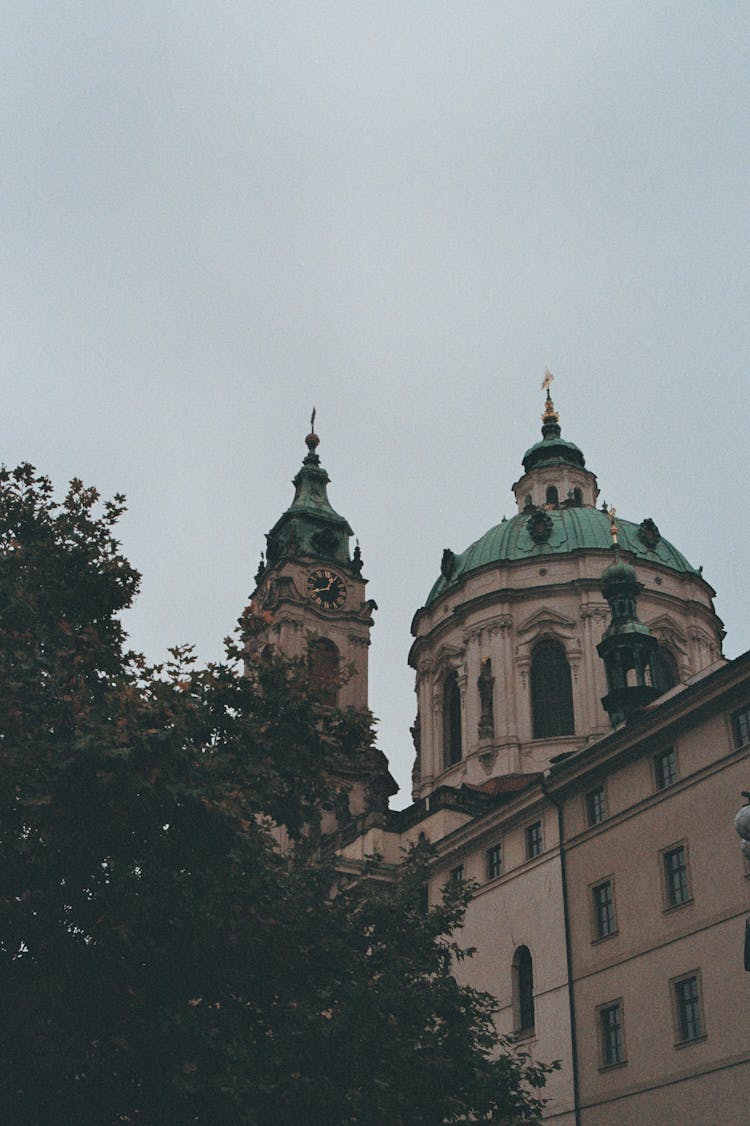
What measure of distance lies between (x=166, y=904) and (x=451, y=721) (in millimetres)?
42539

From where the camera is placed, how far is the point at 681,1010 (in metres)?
32.0

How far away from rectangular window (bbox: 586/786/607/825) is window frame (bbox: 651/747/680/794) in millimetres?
2438

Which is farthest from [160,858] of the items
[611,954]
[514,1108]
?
[611,954]

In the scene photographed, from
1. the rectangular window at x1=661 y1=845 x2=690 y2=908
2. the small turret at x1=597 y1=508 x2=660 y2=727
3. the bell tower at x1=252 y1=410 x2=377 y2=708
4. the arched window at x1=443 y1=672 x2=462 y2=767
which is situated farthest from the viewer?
the bell tower at x1=252 y1=410 x2=377 y2=708

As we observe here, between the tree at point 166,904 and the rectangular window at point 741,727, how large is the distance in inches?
507

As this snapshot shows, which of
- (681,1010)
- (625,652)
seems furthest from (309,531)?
Answer: (681,1010)

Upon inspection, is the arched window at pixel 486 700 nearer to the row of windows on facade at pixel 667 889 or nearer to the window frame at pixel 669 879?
the row of windows on facade at pixel 667 889

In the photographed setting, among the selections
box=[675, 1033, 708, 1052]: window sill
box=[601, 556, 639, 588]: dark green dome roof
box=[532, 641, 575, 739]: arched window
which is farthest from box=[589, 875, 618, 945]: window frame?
box=[532, 641, 575, 739]: arched window

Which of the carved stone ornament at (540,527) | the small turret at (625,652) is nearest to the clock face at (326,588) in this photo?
the carved stone ornament at (540,527)

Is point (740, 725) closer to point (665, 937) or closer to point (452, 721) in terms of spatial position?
point (665, 937)

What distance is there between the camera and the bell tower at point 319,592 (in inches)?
2623

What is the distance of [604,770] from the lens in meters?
37.3

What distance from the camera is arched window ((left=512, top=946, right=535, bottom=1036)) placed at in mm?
38259

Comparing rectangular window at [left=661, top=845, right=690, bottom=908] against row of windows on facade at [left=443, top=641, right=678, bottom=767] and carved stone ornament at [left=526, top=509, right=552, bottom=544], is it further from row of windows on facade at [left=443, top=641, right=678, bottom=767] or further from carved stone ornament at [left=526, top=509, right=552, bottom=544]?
carved stone ornament at [left=526, top=509, right=552, bottom=544]
